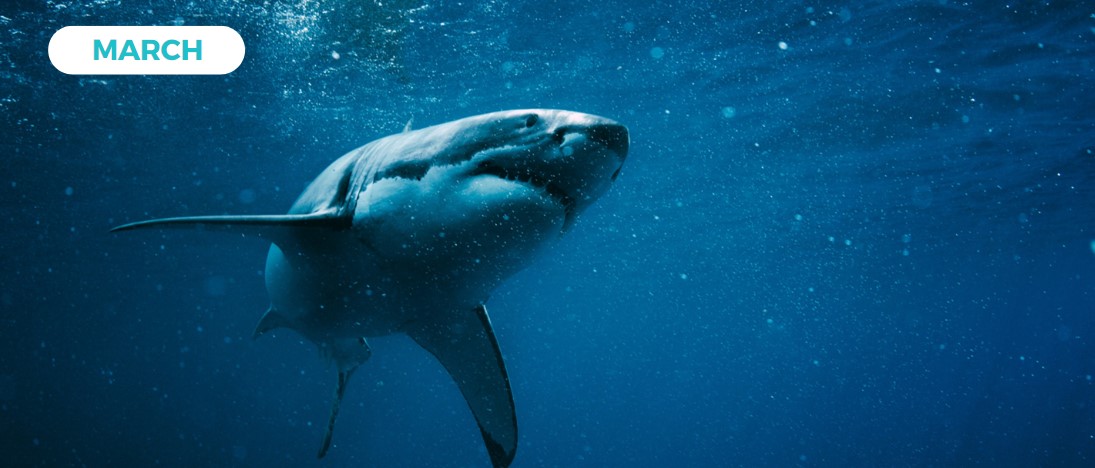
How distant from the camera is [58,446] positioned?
217ft

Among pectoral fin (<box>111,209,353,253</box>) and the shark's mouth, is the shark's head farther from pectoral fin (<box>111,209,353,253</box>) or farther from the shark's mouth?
pectoral fin (<box>111,209,353,253</box>)

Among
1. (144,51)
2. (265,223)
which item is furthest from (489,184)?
(144,51)

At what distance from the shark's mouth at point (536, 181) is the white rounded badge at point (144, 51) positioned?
5005mm

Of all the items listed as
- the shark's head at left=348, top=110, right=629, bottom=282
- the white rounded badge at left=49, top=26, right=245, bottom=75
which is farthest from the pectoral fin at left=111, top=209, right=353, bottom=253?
the white rounded badge at left=49, top=26, right=245, bottom=75

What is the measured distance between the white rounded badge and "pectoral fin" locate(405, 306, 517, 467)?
169 inches

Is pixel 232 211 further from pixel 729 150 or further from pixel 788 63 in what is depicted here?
pixel 788 63

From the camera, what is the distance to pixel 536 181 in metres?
2.34

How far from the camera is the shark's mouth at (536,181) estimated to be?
7.65ft

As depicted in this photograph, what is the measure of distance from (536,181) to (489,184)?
24 centimetres

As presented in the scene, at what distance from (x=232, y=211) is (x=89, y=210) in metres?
4.47

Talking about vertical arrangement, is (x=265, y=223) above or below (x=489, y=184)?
below

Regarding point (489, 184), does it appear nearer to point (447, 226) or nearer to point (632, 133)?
point (447, 226)

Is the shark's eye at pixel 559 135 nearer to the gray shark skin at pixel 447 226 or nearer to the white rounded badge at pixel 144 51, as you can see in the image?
the gray shark skin at pixel 447 226

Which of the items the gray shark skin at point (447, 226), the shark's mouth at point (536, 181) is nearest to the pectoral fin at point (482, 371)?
the gray shark skin at point (447, 226)
